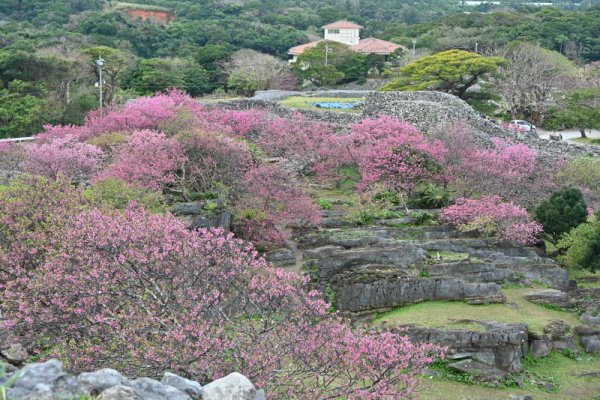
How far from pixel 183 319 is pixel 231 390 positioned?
4303mm

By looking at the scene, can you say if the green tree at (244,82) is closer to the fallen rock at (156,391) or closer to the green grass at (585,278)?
the green grass at (585,278)

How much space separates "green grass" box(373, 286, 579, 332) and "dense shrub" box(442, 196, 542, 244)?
173 inches

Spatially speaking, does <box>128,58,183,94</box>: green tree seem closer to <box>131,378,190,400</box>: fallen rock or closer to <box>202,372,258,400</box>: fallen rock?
<box>202,372,258,400</box>: fallen rock

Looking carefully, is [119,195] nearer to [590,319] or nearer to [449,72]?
[590,319]

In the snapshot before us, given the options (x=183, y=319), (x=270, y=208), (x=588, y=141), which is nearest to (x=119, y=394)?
(x=183, y=319)

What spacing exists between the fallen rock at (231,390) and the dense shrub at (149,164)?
588 inches

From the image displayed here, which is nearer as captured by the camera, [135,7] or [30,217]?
[30,217]

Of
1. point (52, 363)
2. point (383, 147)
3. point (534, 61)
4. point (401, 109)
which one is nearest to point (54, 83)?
point (401, 109)

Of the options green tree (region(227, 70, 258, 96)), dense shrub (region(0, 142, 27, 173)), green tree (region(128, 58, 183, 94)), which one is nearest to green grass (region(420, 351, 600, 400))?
dense shrub (region(0, 142, 27, 173))

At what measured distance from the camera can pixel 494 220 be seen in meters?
25.7

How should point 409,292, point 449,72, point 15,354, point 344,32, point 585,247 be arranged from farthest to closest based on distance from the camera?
point 344,32 → point 449,72 → point 585,247 → point 409,292 → point 15,354

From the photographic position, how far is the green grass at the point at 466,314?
62.6 feet

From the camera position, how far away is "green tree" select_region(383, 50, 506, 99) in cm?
4731

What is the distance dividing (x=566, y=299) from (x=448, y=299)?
151 inches
